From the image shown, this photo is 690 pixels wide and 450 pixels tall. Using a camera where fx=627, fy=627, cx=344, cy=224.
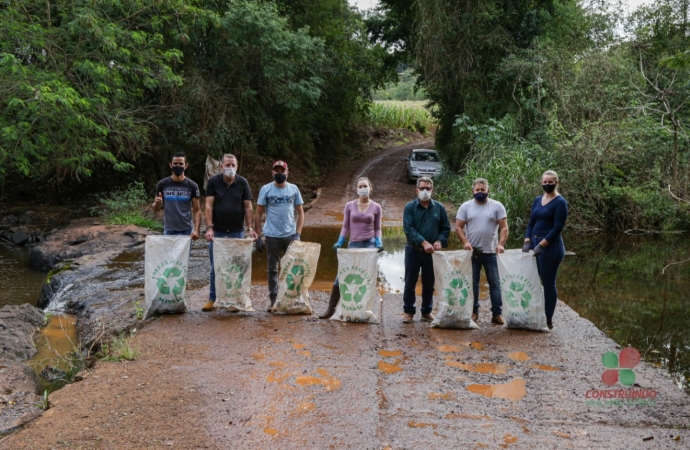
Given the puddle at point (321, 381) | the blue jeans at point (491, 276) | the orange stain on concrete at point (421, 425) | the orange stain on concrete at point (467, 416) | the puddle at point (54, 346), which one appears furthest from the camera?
the blue jeans at point (491, 276)

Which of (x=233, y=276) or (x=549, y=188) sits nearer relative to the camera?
(x=549, y=188)

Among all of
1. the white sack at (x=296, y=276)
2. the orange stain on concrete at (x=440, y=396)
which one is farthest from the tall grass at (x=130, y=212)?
the orange stain on concrete at (x=440, y=396)

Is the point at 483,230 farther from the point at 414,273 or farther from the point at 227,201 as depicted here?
the point at 227,201

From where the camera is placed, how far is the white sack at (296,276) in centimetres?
741

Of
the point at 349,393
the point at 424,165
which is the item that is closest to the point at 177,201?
the point at 349,393

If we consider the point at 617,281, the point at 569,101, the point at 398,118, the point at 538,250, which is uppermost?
the point at 398,118

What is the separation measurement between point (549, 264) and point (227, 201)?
382cm

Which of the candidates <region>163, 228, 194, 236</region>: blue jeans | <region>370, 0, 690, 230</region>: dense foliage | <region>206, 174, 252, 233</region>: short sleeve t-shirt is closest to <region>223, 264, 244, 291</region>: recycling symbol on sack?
<region>206, 174, 252, 233</region>: short sleeve t-shirt

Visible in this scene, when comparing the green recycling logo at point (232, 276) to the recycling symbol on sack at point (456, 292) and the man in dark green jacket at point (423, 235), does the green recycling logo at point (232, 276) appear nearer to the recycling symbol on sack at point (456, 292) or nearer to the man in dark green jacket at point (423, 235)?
the man in dark green jacket at point (423, 235)

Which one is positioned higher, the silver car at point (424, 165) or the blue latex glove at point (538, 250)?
the silver car at point (424, 165)

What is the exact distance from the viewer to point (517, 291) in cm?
706

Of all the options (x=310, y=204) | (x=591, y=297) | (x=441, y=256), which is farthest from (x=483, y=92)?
(x=441, y=256)

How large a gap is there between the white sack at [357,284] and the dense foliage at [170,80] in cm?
871

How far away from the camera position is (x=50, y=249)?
14.3m
